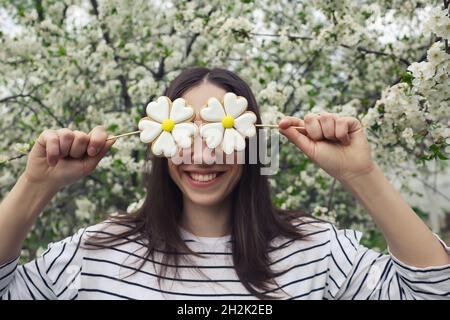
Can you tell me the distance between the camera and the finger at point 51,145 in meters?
1.41

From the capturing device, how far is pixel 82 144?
146cm

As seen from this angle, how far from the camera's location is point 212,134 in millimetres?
1527

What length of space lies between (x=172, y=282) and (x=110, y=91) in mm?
3203

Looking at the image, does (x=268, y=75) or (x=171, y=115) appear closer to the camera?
(x=171, y=115)

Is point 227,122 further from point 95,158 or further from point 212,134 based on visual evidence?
point 95,158

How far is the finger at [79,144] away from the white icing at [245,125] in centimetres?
44

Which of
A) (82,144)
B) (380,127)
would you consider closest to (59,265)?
(82,144)

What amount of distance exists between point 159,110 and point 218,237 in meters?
0.44

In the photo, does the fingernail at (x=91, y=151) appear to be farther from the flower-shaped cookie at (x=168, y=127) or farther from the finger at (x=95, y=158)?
the flower-shaped cookie at (x=168, y=127)

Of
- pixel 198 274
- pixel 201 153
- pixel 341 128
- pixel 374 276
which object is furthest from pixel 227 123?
pixel 374 276

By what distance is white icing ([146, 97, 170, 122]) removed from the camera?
158cm

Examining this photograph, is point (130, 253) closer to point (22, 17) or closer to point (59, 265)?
point (59, 265)

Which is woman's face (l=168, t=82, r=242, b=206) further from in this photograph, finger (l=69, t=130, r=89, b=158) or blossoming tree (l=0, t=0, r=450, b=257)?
blossoming tree (l=0, t=0, r=450, b=257)

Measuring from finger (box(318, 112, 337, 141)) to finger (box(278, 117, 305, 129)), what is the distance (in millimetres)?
66
